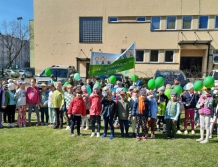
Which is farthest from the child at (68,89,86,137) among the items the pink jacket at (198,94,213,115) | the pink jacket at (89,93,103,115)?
the pink jacket at (198,94,213,115)

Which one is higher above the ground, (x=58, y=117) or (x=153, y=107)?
(x=153, y=107)

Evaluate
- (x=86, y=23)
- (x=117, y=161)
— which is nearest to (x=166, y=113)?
(x=117, y=161)

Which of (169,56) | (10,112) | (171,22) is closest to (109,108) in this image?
(10,112)

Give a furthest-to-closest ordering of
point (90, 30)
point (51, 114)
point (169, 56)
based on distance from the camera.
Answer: point (90, 30) < point (169, 56) < point (51, 114)

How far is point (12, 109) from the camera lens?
22.7 ft

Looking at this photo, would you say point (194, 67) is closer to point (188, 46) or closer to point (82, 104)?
point (188, 46)

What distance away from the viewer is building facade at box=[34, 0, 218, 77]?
18906 millimetres

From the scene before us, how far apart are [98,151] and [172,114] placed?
2485 millimetres

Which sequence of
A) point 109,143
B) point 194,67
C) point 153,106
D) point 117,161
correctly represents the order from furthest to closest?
point 194,67, point 153,106, point 109,143, point 117,161

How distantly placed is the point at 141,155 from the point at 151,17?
57.6ft

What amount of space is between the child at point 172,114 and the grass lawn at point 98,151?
268 mm

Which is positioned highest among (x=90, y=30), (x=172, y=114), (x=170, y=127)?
(x=90, y=30)

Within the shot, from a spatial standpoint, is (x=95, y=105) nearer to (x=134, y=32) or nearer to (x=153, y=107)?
(x=153, y=107)

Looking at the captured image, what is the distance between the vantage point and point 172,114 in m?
5.64
